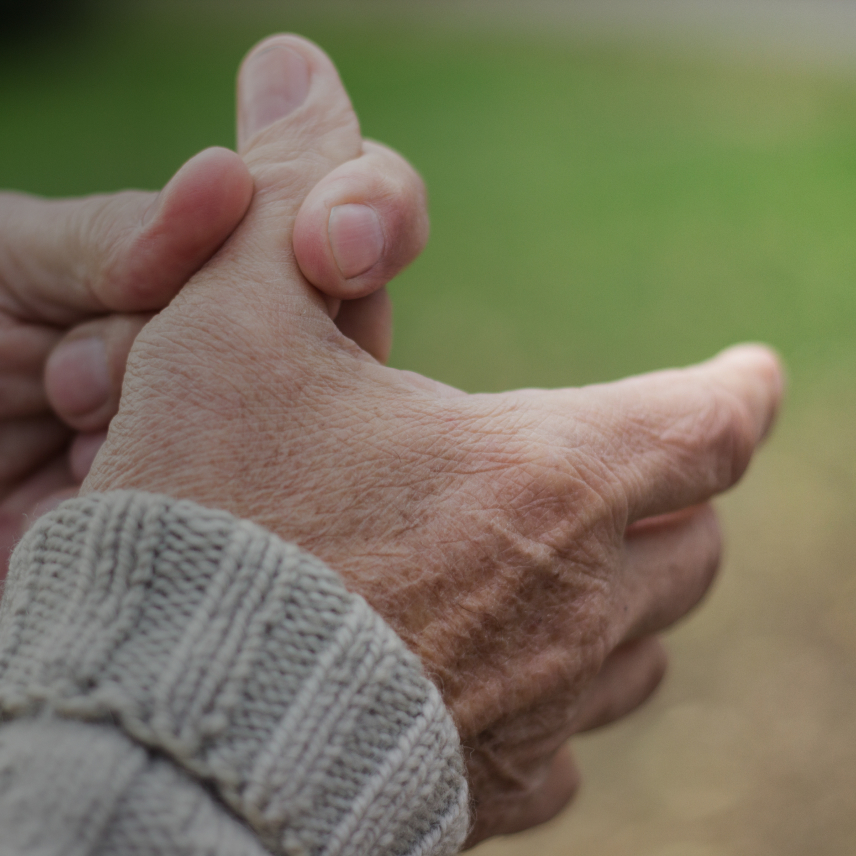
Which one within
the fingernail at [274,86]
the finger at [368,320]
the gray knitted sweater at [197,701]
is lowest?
the gray knitted sweater at [197,701]

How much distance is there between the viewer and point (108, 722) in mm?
660

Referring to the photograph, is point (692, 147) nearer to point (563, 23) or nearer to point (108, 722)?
point (563, 23)

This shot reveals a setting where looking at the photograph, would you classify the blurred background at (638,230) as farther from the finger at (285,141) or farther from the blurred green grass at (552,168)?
the finger at (285,141)

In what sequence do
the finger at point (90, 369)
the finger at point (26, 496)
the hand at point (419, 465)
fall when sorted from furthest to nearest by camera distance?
the finger at point (26, 496), the finger at point (90, 369), the hand at point (419, 465)

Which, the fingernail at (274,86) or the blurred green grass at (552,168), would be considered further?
the blurred green grass at (552,168)

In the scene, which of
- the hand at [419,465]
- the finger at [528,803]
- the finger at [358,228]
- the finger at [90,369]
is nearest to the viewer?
the hand at [419,465]

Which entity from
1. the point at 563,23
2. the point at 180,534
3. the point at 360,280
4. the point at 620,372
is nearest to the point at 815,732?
the point at 620,372

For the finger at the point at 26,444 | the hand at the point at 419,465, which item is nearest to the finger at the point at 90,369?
the finger at the point at 26,444

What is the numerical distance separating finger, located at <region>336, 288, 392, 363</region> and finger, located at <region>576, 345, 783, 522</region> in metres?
0.29

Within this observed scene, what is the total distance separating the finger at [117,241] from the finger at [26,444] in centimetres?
18

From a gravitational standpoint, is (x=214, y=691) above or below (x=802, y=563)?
above

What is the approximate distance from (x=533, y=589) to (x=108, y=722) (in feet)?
1.50

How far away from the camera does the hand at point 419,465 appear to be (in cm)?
82

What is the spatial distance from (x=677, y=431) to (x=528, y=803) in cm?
53
